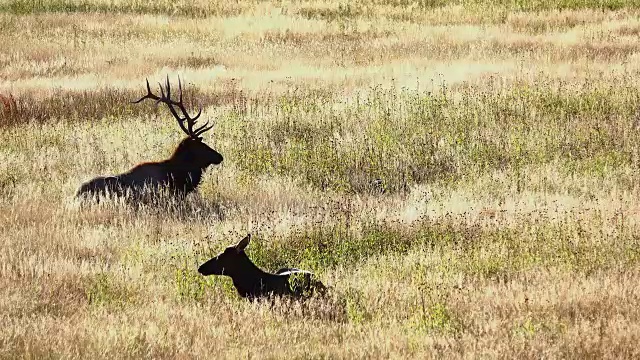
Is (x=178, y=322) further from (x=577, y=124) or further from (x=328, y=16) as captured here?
(x=328, y=16)

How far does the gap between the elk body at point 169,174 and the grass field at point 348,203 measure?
0.92 ft

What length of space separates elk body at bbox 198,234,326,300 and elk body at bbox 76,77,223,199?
11.9 ft

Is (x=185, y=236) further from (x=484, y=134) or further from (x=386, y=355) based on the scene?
(x=484, y=134)

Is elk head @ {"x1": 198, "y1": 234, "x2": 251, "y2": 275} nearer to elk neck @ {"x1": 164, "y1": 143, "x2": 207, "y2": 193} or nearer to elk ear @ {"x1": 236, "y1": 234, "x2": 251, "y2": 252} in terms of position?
elk ear @ {"x1": 236, "y1": 234, "x2": 251, "y2": 252}

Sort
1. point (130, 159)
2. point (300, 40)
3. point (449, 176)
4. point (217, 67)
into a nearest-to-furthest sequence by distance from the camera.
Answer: point (449, 176), point (130, 159), point (217, 67), point (300, 40)

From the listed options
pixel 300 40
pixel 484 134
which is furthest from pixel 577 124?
pixel 300 40

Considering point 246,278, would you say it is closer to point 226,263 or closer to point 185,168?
point 226,263

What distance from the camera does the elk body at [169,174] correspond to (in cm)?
1151

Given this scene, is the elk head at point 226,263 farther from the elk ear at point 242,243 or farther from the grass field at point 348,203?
the grass field at point 348,203

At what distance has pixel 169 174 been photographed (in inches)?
469

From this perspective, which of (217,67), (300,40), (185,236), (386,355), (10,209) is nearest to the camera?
(386,355)

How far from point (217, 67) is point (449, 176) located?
11828mm

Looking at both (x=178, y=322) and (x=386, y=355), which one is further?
(x=178, y=322)

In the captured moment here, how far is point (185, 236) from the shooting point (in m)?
10.2
